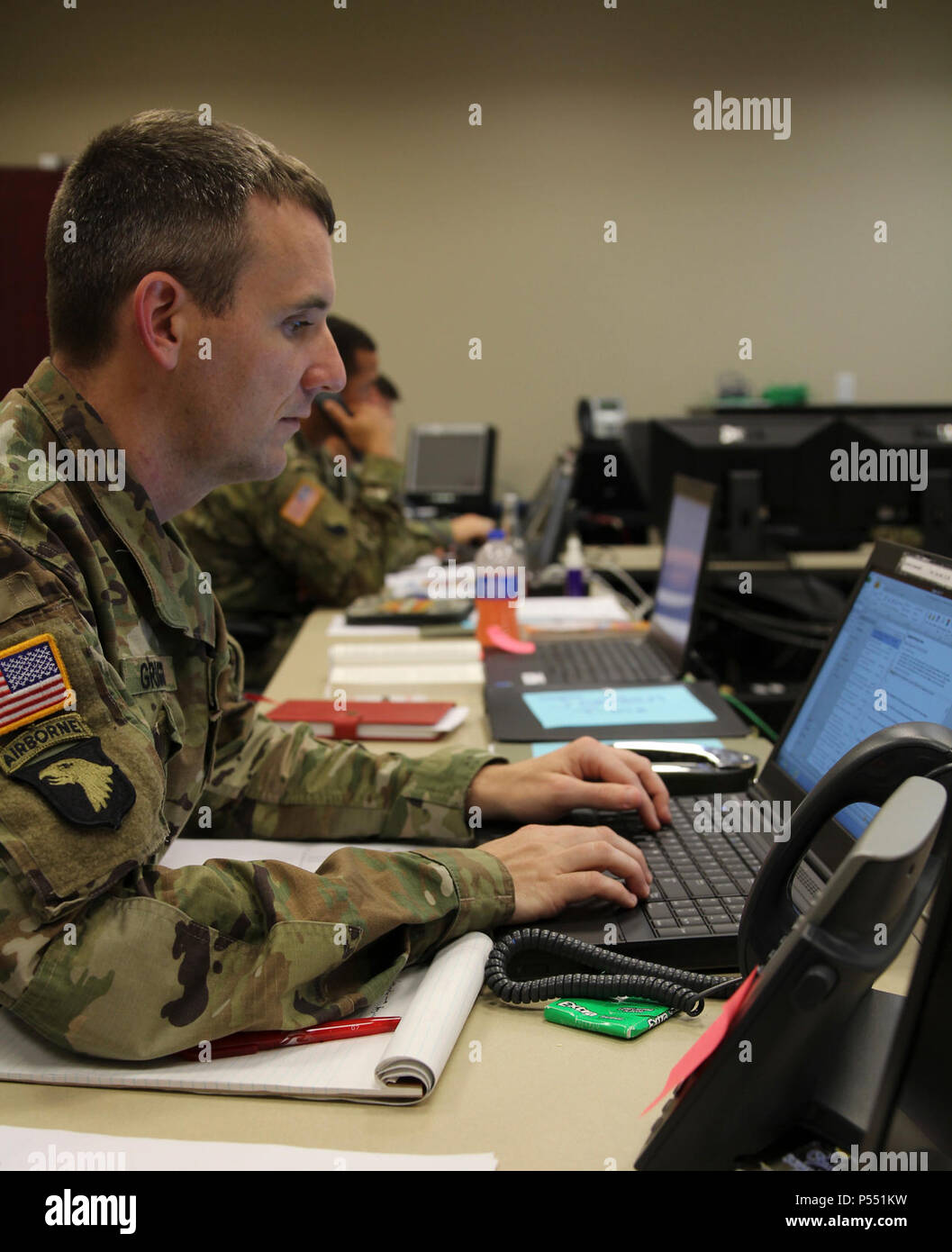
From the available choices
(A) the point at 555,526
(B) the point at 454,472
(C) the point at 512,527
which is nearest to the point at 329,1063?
(A) the point at 555,526

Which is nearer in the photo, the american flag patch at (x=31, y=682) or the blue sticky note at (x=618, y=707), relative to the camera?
the american flag patch at (x=31, y=682)

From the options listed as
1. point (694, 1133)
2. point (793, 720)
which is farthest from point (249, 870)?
point (793, 720)

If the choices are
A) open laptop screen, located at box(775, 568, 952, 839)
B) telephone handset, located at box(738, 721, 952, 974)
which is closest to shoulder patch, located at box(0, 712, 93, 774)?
telephone handset, located at box(738, 721, 952, 974)

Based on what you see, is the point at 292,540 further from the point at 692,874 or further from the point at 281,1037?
the point at 281,1037

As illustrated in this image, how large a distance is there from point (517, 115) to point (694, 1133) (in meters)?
5.29

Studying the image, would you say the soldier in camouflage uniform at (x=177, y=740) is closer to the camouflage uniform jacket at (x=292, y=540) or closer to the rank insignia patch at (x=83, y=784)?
the rank insignia patch at (x=83, y=784)

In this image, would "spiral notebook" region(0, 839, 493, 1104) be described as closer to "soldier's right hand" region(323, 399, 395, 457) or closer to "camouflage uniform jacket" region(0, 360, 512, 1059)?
"camouflage uniform jacket" region(0, 360, 512, 1059)

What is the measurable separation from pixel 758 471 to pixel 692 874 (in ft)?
7.06

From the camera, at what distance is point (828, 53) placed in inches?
200

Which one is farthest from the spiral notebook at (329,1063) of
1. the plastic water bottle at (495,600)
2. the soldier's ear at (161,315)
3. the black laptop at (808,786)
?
the plastic water bottle at (495,600)

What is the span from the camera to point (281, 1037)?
74cm

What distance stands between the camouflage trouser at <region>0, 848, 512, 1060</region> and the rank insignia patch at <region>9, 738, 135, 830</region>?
6cm

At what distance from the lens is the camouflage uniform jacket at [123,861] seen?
68 cm
